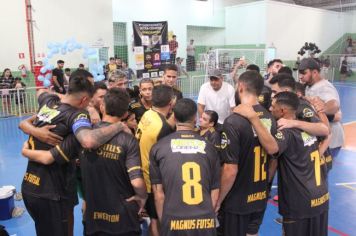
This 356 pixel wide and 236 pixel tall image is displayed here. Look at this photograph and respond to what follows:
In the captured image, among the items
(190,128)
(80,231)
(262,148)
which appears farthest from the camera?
(80,231)

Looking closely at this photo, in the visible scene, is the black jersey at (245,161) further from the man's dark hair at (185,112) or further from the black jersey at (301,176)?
the man's dark hair at (185,112)

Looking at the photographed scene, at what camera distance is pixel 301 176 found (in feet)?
10.4

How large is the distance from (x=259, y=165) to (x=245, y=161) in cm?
17

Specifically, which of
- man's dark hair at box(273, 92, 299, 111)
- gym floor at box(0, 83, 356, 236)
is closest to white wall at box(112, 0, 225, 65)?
gym floor at box(0, 83, 356, 236)

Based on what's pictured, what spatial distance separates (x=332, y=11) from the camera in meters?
28.2

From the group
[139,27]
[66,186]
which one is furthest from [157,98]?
[139,27]

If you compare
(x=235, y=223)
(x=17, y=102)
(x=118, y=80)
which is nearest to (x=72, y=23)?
(x=17, y=102)

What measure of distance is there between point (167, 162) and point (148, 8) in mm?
19622

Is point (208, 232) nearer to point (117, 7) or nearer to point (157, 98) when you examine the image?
point (157, 98)

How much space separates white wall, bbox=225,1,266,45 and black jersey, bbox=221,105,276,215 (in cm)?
2136

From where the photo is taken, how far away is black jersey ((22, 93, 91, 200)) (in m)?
3.01

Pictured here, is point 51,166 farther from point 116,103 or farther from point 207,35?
point 207,35

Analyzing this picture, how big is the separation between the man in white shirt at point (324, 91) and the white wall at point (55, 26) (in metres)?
13.7

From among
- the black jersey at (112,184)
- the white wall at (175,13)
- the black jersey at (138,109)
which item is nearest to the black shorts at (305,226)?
the black jersey at (112,184)
